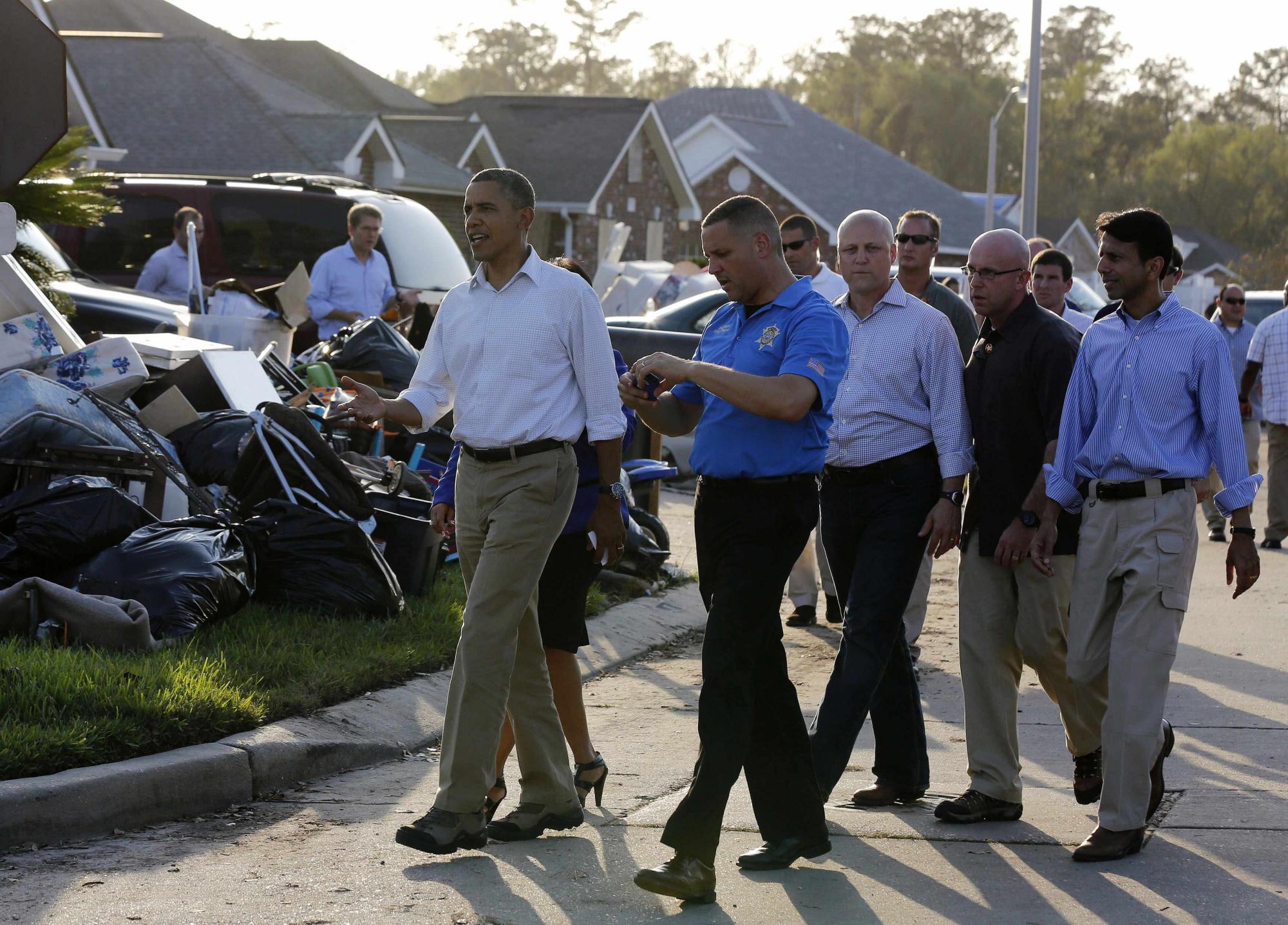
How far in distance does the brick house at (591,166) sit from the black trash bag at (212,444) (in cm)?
2843

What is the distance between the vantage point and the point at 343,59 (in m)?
50.0

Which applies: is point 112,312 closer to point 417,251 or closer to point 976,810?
point 417,251

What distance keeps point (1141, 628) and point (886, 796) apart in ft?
3.80

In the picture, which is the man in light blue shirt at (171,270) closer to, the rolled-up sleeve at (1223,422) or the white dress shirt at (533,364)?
the white dress shirt at (533,364)

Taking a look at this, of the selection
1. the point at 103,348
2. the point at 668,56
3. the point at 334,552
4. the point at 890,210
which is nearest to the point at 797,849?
the point at 334,552

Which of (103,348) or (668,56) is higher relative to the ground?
(668,56)

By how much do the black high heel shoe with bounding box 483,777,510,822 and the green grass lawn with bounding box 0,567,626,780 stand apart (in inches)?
44.5

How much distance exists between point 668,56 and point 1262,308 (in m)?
86.4

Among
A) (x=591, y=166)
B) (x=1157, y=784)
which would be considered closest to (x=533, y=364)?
(x=1157, y=784)

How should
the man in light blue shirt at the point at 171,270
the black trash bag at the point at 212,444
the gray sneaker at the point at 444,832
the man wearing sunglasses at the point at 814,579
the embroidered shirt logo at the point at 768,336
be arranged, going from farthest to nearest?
the man in light blue shirt at the point at 171,270, the man wearing sunglasses at the point at 814,579, the black trash bag at the point at 212,444, the gray sneaker at the point at 444,832, the embroidered shirt logo at the point at 768,336

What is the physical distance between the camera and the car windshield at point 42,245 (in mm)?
10885

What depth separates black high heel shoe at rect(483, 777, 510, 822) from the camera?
5461 millimetres

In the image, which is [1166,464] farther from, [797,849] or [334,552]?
[334,552]

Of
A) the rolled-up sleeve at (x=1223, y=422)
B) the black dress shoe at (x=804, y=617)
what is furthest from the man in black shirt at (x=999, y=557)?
the black dress shoe at (x=804, y=617)
